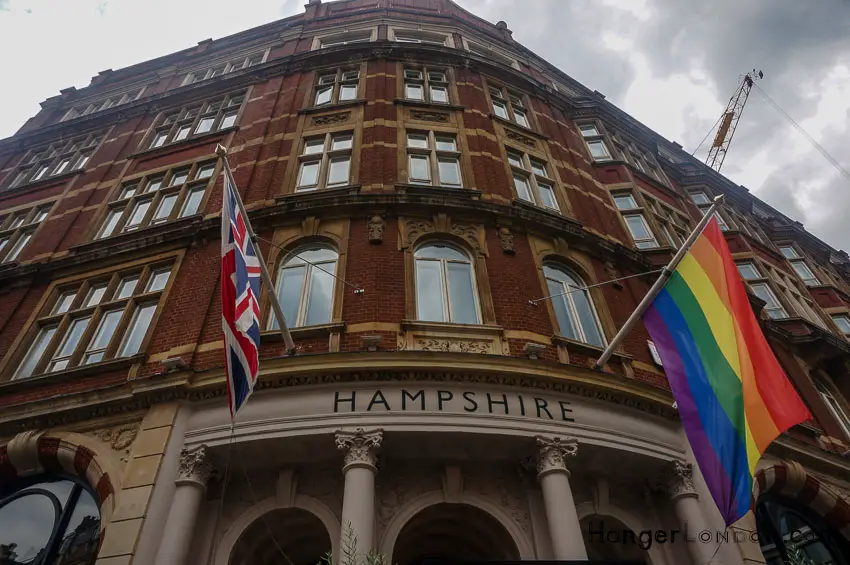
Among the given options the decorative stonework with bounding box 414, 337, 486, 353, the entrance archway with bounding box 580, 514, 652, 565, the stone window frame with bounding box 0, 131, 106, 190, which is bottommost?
the entrance archway with bounding box 580, 514, 652, 565

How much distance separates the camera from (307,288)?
1294cm

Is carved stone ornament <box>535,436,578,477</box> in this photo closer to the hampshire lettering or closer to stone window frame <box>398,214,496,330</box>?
the hampshire lettering

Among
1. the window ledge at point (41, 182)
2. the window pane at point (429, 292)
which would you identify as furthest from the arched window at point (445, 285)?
the window ledge at point (41, 182)

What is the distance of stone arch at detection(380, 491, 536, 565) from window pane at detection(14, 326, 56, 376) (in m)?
10.2

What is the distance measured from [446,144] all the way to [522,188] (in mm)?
2936

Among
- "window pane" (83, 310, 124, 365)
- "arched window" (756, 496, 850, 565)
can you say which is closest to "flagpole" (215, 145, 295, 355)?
"window pane" (83, 310, 124, 365)

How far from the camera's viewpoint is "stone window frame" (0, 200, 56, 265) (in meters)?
18.7

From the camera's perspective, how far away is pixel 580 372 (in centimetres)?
1093

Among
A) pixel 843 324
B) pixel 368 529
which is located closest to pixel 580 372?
pixel 368 529

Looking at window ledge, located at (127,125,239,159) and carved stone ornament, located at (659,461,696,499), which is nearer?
carved stone ornament, located at (659,461,696,499)

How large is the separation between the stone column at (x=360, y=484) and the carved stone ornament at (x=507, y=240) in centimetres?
624

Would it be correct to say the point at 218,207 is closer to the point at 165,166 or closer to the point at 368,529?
the point at 165,166

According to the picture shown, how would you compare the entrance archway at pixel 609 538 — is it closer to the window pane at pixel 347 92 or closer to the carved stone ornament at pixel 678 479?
the carved stone ornament at pixel 678 479

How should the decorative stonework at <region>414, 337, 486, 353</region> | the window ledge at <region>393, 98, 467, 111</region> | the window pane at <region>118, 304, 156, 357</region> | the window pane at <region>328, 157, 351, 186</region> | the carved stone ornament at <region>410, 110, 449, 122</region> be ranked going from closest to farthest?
1. the decorative stonework at <region>414, 337, 486, 353</region>
2. the window pane at <region>118, 304, 156, 357</region>
3. the window pane at <region>328, 157, 351, 186</region>
4. the carved stone ornament at <region>410, 110, 449, 122</region>
5. the window ledge at <region>393, 98, 467, 111</region>
